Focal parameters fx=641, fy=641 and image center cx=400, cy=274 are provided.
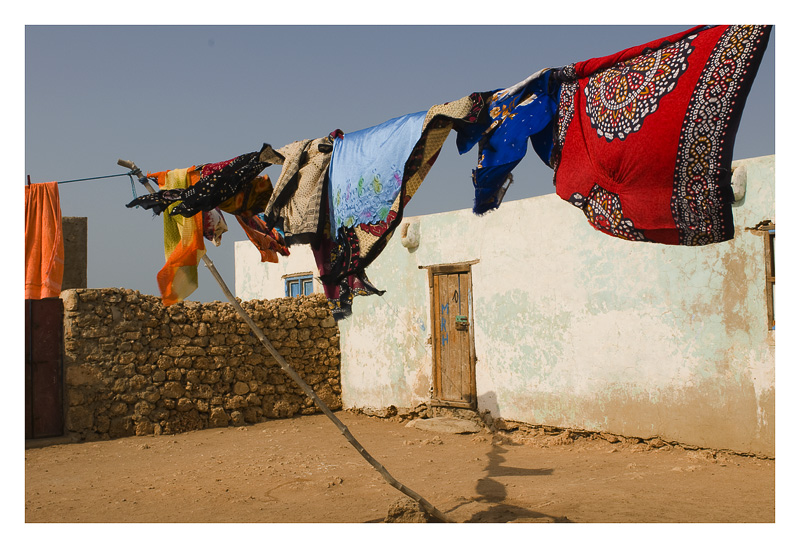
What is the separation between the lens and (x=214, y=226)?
4.76 m

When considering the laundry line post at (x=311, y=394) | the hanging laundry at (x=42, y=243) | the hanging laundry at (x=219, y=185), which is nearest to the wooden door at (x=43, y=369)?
the hanging laundry at (x=42, y=243)

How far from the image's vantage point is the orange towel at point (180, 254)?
4.36 m

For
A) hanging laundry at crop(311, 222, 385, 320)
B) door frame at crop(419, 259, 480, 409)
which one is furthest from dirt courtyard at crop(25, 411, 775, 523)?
hanging laundry at crop(311, 222, 385, 320)

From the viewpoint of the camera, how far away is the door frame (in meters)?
8.57

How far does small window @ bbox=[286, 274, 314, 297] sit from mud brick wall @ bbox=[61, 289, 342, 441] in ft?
2.79

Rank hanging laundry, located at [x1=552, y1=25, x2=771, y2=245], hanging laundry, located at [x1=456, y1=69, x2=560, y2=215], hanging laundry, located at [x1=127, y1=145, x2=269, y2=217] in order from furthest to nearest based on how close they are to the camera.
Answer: hanging laundry, located at [x1=127, y1=145, x2=269, y2=217], hanging laundry, located at [x1=456, y1=69, x2=560, y2=215], hanging laundry, located at [x1=552, y1=25, x2=771, y2=245]

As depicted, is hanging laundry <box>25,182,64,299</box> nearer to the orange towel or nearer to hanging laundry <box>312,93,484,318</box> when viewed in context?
the orange towel

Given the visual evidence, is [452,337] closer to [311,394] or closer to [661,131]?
[311,394]

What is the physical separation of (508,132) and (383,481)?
3952 mm

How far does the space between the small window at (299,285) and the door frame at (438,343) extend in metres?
2.74

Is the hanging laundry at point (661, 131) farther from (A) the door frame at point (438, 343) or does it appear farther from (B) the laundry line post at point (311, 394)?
(A) the door frame at point (438, 343)

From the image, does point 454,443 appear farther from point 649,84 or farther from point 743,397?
point 649,84

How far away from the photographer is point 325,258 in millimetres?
3908

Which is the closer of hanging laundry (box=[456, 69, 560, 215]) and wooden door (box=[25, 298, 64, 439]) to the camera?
hanging laundry (box=[456, 69, 560, 215])
